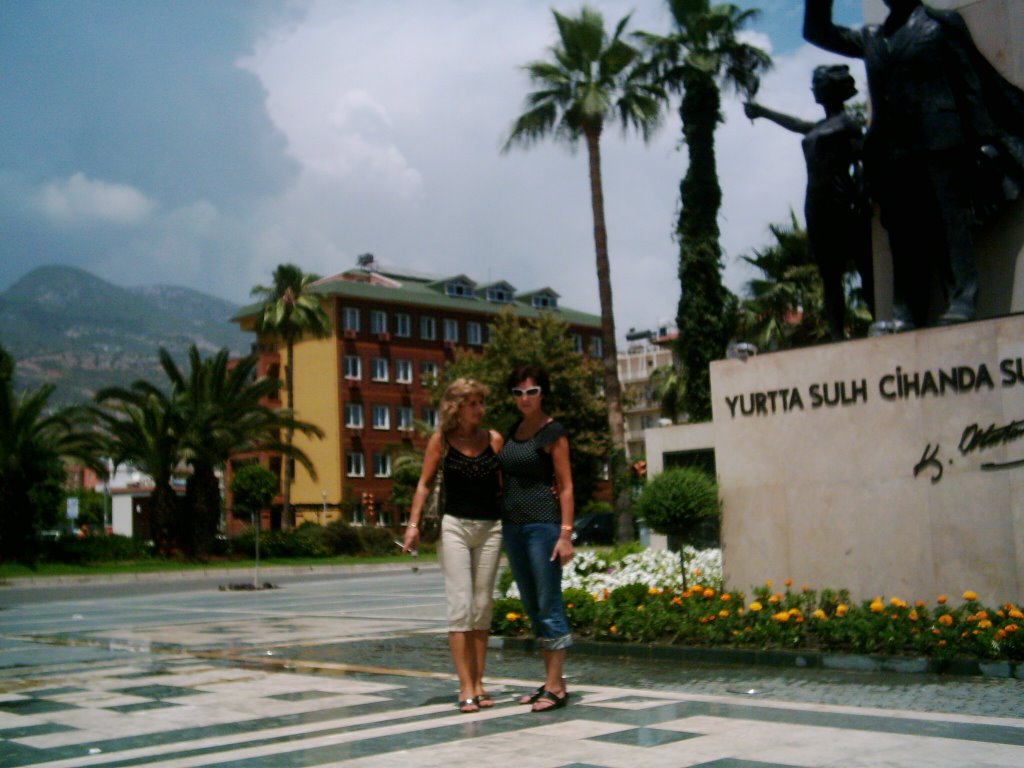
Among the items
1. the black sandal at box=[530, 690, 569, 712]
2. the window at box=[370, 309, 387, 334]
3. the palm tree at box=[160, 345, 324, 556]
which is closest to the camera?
the black sandal at box=[530, 690, 569, 712]

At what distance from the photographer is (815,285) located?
27328mm

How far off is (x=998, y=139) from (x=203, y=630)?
10100 mm

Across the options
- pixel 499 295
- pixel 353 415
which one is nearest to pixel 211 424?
pixel 353 415

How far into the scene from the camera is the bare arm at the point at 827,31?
10.9 metres

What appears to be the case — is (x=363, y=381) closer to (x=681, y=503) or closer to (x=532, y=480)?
(x=681, y=503)

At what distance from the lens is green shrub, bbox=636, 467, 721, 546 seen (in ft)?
36.1

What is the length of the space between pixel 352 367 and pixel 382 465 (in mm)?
6075

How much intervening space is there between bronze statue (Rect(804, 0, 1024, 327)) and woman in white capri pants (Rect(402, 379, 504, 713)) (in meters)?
4.34

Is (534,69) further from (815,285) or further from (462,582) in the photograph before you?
(462,582)

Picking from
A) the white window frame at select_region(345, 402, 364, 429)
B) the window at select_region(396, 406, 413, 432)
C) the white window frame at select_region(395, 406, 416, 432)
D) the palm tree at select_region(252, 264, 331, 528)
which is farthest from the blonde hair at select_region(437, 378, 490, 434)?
the window at select_region(396, 406, 413, 432)

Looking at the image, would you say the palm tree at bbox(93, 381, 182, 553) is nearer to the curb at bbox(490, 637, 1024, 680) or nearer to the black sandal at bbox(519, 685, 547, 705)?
the curb at bbox(490, 637, 1024, 680)

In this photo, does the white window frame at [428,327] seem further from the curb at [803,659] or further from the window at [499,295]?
the curb at [803,659]

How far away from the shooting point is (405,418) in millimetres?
75875

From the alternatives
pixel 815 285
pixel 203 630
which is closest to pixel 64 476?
pixel 815 285
